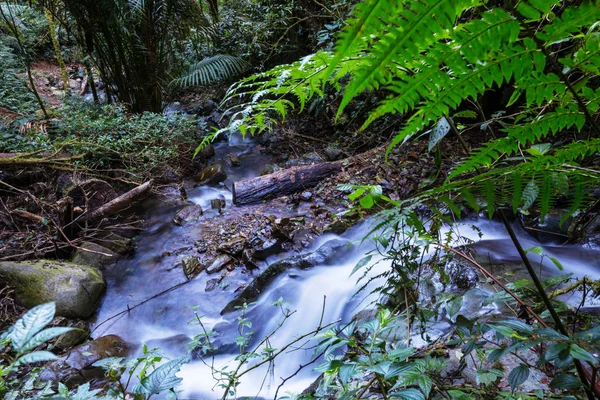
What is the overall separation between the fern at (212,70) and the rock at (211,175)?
2.23 meters

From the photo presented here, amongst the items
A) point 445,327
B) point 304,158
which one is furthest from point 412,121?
point 304,158

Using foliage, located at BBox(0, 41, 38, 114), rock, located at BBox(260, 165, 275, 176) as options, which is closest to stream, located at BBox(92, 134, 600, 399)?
rock, located at BBox(260, 165, 275, 176)

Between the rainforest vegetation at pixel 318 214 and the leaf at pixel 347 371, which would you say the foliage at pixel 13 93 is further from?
the leaf at pixel 347 371

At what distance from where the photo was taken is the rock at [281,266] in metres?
3.34

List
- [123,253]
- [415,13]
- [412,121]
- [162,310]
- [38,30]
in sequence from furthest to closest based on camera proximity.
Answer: [38,30] < [123,253] < [162,310] < [412,121] < [415,13]

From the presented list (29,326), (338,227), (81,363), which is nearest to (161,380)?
(29,326)

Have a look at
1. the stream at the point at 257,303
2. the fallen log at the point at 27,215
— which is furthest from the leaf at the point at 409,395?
the fallen log at the point at 27,215

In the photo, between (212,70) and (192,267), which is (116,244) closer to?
(192,267)

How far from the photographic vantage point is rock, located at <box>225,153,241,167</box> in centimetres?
636

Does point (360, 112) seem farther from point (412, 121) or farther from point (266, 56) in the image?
point (412, 121)

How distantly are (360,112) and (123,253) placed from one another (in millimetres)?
4364

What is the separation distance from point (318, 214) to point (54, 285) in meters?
2.98

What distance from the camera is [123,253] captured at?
163 inches

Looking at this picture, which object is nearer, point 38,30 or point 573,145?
point 573,145
